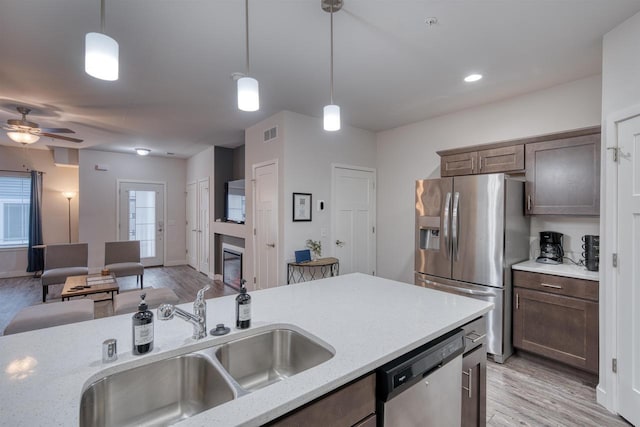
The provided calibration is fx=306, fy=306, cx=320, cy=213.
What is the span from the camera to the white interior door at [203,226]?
657cm

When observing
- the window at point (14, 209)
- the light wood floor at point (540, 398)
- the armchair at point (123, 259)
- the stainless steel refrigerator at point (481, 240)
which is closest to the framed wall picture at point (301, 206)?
the stainless steel refrigerator at point (481, 240)

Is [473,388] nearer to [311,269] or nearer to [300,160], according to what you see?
[311,269]

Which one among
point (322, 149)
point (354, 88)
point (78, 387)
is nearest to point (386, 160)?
point (322, 149)

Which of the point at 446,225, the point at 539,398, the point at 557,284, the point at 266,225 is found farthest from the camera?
the point at 266,225

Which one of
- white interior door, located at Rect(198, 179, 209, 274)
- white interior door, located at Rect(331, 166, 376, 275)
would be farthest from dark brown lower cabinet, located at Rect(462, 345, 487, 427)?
white interior door, located at Rect(198, 179, 209, 274)

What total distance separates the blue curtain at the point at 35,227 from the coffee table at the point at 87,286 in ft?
11.5

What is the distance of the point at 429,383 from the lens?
4.35ft

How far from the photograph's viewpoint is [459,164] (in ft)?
11.6

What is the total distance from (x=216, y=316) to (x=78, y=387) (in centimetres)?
63

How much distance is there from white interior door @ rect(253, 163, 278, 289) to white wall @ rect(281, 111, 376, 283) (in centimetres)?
23

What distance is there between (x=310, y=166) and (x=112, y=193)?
17.3 feet

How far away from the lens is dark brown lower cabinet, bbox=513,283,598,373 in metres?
2.52

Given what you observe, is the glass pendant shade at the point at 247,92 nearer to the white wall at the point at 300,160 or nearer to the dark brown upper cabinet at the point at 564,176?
the white wall at the point at 300,160

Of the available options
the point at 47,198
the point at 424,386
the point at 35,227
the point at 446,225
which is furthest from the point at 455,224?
the point at 47,198
